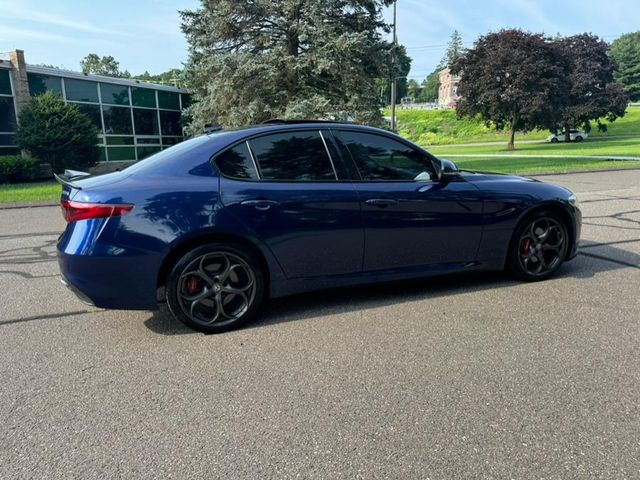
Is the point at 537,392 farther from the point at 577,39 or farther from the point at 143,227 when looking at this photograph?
the point at 577,39

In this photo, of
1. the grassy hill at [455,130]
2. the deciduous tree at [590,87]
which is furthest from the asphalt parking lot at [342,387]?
the grassy hill at [455,130]

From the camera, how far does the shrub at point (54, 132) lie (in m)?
19.1

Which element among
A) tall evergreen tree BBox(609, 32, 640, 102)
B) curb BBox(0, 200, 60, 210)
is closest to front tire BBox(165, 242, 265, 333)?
curb BBox(0, 200, 60, 210)

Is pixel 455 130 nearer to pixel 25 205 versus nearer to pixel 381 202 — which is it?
pixel 25 205

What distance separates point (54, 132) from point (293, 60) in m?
10.2

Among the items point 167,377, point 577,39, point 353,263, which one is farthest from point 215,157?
point 577,39

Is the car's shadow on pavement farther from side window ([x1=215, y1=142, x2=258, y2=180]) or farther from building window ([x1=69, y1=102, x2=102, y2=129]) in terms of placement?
building window ([x1=69, y1=102, x2=102, y2=129])

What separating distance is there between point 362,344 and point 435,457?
4.30 ft

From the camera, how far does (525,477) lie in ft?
7.26

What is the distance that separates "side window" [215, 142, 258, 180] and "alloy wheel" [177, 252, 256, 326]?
2.13ft

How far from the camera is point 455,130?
67.5 m

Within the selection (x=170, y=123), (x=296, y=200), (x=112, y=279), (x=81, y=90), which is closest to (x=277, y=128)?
(x=296, y=200)

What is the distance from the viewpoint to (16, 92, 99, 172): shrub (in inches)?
750

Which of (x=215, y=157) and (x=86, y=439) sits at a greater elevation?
(x=215, y=157)
